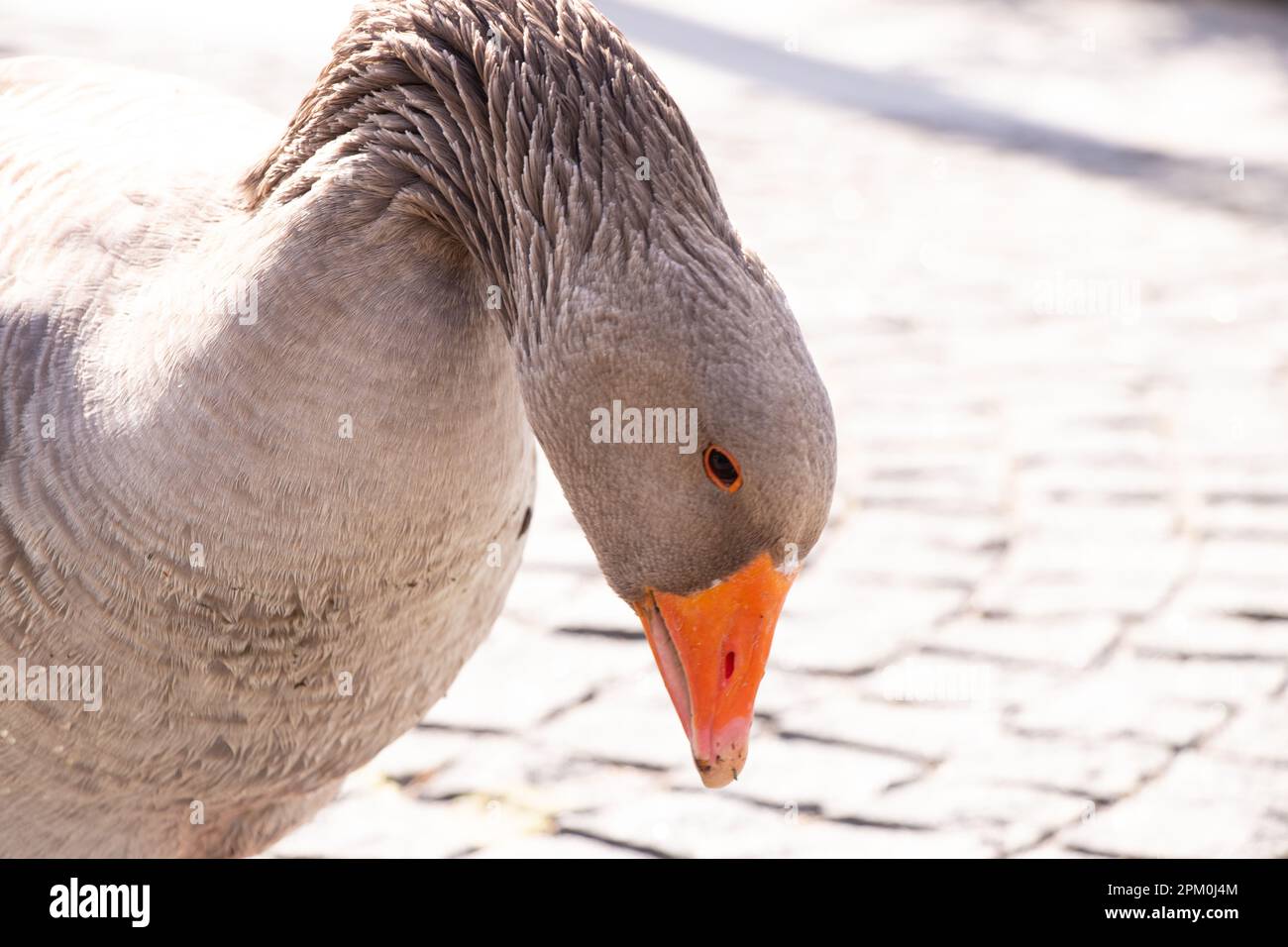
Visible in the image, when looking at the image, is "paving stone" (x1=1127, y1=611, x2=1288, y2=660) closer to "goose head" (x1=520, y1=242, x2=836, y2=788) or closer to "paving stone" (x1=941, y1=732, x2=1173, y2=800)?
"paving stone" (x1=941, y1=732, x2=1173, y2=800)

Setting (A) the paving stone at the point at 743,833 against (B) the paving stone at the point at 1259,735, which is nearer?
(A) the paving stone at the point at 743,833

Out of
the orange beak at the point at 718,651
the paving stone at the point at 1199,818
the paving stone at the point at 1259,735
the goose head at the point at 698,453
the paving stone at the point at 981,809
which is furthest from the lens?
the paving stone at the point at 1259,735

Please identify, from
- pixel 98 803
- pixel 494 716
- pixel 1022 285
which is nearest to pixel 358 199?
pixel 98 803

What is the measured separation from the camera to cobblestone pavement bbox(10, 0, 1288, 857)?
4.33 m

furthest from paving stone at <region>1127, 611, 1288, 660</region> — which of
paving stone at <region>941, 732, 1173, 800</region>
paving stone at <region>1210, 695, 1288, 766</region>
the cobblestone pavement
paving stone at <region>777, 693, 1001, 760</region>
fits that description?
paving stone at <region>777, 693, 1001, 760</region>

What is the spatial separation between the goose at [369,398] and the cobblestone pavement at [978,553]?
55.3 inches

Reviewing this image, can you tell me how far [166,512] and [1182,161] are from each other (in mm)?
8189

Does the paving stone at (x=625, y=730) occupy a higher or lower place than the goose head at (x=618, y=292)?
lower

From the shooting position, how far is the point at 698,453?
8.18 feet

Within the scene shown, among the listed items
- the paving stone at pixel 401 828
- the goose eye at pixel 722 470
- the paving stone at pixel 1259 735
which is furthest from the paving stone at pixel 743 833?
the goose eye at pixel 722 470

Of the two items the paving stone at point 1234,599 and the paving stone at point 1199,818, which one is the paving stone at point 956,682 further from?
Answer: the paving stone at point 1234,599

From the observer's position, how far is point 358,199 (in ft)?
8.71

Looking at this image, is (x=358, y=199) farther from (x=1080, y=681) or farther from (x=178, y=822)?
(x=1080, y=681)

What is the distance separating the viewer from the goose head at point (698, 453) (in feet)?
7.92
